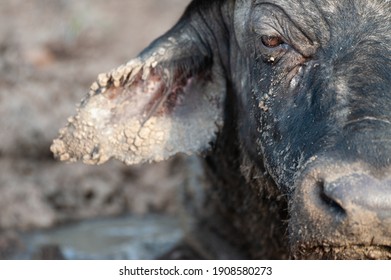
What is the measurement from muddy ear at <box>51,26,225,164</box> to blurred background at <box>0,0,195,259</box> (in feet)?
5.08

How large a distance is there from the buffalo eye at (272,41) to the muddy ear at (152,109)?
72 centimetres

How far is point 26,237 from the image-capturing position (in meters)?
6.32

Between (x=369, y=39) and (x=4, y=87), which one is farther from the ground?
(x=4, y=87)

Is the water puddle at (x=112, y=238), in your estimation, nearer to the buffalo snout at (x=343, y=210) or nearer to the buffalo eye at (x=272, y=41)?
the buffalo eye at (x=272, y=41)

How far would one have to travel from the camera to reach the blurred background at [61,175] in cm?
637

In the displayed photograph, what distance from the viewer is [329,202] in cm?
336

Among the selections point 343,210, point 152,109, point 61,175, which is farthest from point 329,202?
point 61,175

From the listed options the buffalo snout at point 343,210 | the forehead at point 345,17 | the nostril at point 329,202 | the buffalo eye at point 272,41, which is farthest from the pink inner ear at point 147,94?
the nostril at point 329,202

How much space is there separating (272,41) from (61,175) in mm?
3113

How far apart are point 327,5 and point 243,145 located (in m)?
0.99

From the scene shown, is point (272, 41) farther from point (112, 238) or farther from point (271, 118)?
point (112, 238)

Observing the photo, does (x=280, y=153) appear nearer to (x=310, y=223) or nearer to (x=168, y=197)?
(x=310, y=223)
